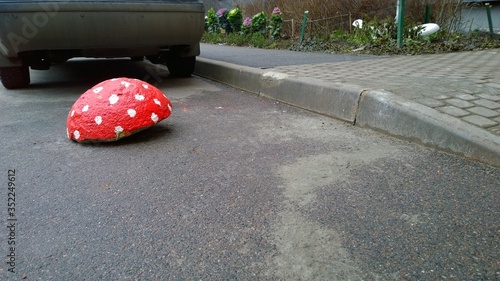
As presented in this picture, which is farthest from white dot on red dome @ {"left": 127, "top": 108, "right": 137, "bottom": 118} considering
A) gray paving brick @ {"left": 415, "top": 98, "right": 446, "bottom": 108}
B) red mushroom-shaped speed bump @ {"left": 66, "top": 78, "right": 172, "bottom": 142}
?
gray paving brick @ {"left": 415, "top": 98, "right": 446, "bottom": 108}

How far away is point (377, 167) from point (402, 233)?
2.09 feet

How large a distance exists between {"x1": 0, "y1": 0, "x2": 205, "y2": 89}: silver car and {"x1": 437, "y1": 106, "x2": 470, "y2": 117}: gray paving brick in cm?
261

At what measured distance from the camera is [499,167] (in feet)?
6.23

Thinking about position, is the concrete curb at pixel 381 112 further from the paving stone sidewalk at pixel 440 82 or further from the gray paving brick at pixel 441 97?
the gray paving brick at pixel 441 97

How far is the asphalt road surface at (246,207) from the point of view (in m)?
1.27

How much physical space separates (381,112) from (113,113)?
1.68 m

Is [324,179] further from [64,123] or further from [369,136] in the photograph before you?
[64,123]

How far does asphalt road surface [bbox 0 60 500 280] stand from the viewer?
1.27 meters

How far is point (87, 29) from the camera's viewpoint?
3.57m

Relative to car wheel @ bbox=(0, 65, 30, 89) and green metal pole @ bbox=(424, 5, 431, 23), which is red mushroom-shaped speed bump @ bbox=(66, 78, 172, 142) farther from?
green metal pole @ bbox=(424, 5, 431, 23)

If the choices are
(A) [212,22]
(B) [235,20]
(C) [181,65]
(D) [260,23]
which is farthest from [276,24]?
(C) [181,65]

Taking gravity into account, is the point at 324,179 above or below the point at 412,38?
below

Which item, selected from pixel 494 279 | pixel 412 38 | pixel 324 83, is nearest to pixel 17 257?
pixel 494 279

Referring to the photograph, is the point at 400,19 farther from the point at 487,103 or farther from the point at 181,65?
the point at 487,103
